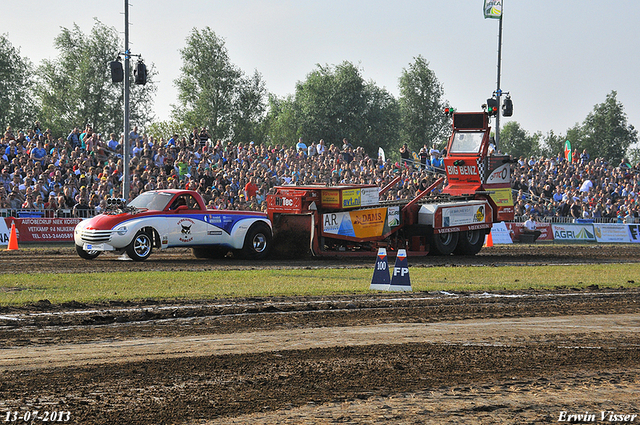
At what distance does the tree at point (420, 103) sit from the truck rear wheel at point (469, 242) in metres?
53.0

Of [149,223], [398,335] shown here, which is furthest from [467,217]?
[398,335]

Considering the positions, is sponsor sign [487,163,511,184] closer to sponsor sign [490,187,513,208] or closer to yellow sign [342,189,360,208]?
sponsor sign [490,187,513,208]

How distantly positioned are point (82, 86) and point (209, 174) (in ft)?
106

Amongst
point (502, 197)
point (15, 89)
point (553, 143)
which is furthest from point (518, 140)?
point (502, 197)

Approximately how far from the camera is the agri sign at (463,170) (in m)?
21.8

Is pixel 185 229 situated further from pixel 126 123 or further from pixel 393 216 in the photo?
pixel 126 123

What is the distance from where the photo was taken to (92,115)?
55.4 metres

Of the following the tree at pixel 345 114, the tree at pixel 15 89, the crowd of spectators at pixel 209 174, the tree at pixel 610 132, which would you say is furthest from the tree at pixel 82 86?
the tree at pixel 610 132

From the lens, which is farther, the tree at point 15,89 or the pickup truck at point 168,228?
the tree at point 15,89

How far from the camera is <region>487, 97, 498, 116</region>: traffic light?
21.7m

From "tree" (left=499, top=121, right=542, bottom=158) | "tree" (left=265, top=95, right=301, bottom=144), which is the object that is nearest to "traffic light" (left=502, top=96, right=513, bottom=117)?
"tree" (left=265, top=95, right=301, bottom=144)

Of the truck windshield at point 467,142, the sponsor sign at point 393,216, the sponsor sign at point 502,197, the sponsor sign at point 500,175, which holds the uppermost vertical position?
the truck windshield at point 467,142

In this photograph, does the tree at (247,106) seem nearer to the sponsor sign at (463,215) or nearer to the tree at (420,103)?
the tree at (420,103)

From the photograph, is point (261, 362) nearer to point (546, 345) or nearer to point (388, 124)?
point (546, 345)
